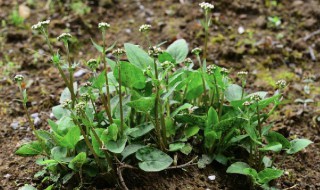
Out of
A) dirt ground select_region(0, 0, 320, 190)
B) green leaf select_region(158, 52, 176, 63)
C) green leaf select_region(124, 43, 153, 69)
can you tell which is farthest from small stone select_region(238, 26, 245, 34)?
green leaf select_region(124, 43, 153, 69)

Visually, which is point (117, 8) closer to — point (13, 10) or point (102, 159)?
point (13, 10)

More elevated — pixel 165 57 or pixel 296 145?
pixel 165 57

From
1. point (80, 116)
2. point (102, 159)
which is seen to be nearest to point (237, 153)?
point (102, 159)

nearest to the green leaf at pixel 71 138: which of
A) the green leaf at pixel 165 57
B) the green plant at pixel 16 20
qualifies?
the green leaf at pixel 165 57

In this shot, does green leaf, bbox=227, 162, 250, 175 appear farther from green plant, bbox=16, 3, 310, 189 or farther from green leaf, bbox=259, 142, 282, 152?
green leaf, bbox=259, 142, 282, 152

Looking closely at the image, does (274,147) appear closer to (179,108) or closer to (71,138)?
(179,108)

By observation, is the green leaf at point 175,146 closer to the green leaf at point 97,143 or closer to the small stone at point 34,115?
the green leaf at point 97,143

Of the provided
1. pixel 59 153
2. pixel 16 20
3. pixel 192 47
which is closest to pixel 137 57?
pixel 59 153
